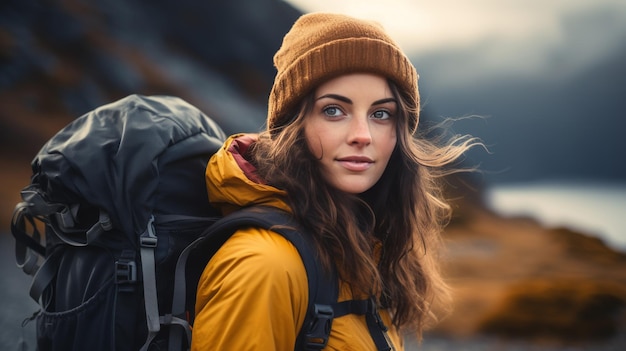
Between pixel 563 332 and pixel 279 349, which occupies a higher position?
pixel 279 349

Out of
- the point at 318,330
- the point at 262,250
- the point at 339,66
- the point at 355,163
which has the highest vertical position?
the point at 339,66

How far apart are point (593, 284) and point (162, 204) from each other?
29.6ft

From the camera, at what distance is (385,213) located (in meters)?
2.17

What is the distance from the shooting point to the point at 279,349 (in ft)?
4.99

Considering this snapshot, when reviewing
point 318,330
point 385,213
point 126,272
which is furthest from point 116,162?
point 385,213

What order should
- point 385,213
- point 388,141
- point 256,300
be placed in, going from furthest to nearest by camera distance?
point 385,213
point 388,141
point 256,300

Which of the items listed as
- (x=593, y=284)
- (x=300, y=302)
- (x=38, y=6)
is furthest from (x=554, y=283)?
(x=38, y=6)

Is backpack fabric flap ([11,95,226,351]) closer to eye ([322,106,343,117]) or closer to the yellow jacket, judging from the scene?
the yellow jacket

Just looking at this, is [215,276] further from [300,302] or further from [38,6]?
[38,6]

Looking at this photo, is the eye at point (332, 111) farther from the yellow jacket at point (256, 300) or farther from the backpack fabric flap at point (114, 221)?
the backpack fabric flap at point (114, 221)

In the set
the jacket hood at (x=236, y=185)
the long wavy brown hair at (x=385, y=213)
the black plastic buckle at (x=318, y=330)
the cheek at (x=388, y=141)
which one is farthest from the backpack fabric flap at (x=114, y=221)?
the cheek at (x=388, y=141)

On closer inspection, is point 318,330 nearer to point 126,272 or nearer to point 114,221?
point 126,272

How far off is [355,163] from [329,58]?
38cm

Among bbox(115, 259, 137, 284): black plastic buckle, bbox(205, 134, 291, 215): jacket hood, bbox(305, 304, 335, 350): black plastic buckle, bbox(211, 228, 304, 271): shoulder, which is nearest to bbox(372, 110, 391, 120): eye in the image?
bbox(205, 134, 291, 215): jacket hood
